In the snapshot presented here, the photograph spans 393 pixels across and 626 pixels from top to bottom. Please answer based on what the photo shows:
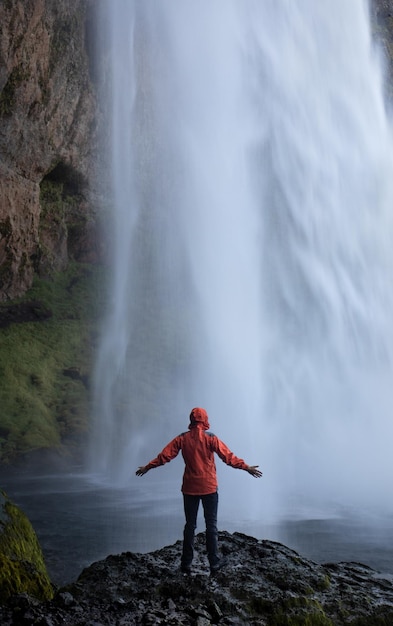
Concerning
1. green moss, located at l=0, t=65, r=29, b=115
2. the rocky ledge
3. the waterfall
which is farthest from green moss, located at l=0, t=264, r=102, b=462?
the rocky ledge

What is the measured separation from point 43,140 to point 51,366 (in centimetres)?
1025

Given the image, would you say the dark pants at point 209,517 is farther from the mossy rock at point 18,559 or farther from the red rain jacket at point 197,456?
the mossy rock at point 18,559

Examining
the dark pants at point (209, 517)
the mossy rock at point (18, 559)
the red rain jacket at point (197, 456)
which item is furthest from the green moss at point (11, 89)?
the dark pants at point (209, 517)

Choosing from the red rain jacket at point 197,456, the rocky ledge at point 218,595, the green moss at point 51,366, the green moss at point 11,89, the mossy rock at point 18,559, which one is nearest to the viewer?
the rocky ledge at point 218,595

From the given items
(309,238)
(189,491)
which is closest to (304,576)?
(189,491)

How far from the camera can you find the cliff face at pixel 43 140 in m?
25.0

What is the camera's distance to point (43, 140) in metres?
27.7

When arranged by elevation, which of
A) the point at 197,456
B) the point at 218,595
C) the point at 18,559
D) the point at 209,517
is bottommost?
the point at 218,595

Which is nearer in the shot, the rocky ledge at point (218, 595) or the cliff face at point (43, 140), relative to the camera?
the rocky ledge at point (218, 595)

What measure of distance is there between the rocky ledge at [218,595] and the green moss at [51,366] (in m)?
15.9

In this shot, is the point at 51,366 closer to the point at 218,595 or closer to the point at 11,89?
the point at 11,89

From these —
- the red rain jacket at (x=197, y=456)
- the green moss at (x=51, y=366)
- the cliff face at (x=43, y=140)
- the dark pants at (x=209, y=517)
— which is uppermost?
the cliff face at (x=43, y=140)

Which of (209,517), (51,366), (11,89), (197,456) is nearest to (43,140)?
(11,89)

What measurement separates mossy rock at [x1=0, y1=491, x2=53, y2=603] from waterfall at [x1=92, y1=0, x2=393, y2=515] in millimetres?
14287
